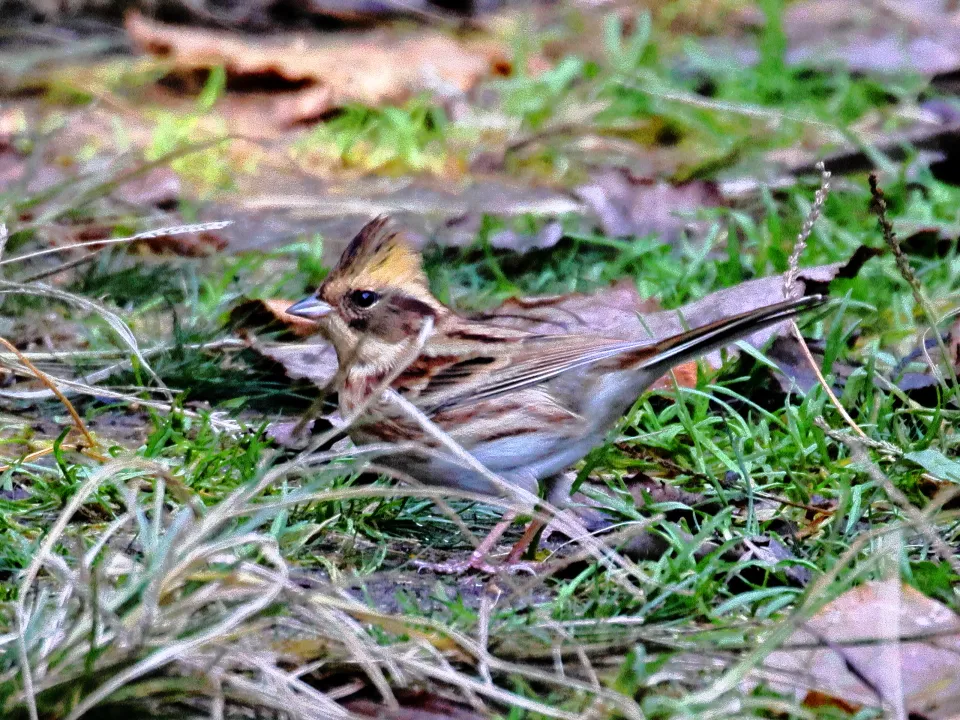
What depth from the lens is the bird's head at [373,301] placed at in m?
4.29

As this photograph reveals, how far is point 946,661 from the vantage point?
2896 millimetres

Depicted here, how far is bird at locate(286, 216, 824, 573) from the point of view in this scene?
3.87 metres

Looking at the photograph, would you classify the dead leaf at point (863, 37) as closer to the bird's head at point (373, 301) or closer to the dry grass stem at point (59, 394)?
the bird's head at point (373, 301)

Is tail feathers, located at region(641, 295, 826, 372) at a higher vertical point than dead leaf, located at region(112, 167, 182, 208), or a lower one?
higher

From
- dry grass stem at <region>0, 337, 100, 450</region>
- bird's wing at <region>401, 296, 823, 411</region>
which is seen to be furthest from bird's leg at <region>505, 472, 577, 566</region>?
dry grass stem at <region>0, 337, 100, 450</region>

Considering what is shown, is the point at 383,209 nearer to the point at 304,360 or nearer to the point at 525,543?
the point at 304,360

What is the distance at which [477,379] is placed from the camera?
4051mm

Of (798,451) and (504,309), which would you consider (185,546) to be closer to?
(798,451)

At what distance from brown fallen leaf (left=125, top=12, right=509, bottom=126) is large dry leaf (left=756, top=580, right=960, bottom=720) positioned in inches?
227

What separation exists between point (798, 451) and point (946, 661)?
1.27 meters

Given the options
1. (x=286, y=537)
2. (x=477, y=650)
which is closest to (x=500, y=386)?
(x=286, y=537)

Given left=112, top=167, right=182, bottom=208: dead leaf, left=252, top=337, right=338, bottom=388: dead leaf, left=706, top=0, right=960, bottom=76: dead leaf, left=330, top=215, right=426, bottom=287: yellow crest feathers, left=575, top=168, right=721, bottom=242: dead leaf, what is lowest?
left=112, top=167, right=182, bottom=208: dead leaf

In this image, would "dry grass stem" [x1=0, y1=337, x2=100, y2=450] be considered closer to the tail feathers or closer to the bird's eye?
the bird's eye

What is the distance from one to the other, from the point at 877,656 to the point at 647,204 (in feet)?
13.1
